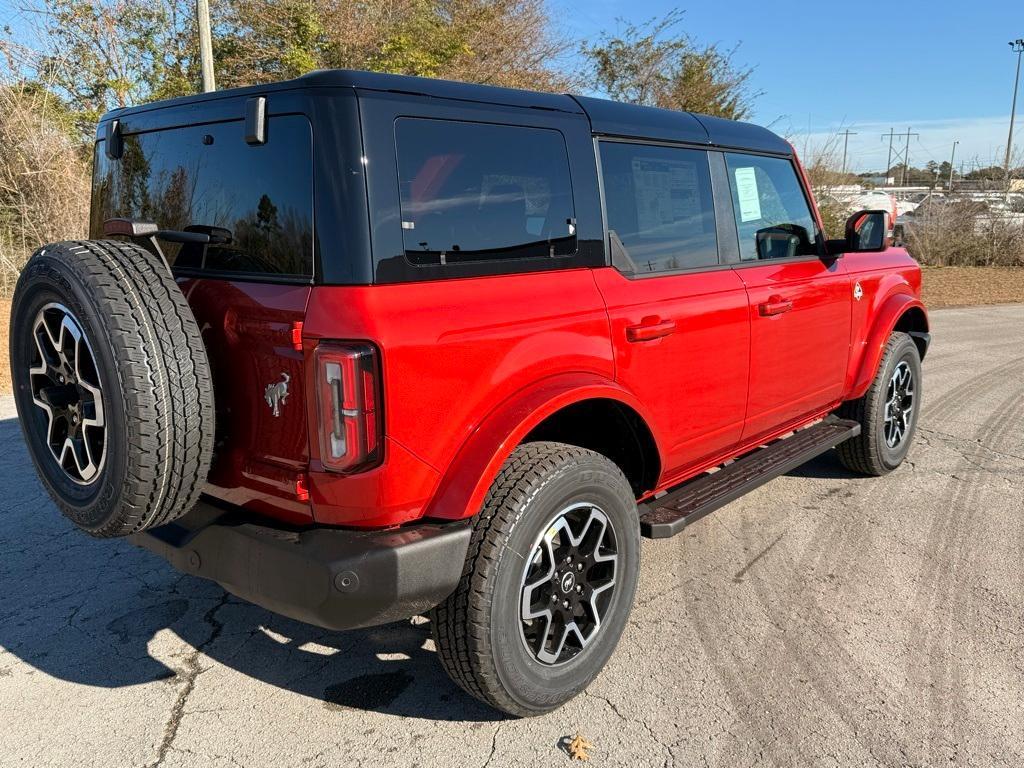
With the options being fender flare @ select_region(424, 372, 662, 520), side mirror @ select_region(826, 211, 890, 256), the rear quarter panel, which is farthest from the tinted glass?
side mirror @ select_region(826, 211, 890, 256)

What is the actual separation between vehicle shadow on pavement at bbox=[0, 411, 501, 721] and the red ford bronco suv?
1.62 feet

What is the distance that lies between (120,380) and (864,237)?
147 inches

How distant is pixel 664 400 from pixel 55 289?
2.13 meters

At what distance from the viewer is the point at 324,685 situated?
9.37ft

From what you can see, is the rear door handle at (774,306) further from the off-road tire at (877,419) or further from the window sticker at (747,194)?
the off-road tire at (877,419)

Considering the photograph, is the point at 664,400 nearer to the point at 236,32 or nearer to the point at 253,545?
the point at 253,545

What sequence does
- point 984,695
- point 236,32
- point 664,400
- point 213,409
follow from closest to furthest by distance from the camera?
point 213,409 < point 984,695 < point 664,400 < point 236,32

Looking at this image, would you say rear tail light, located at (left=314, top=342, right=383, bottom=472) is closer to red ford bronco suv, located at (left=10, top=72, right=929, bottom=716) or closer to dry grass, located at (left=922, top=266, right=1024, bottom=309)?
red ford bronco suv, located at (left=10, top=72, right=929, bottom=716)

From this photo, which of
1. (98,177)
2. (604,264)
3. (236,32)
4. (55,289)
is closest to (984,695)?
(604,264)

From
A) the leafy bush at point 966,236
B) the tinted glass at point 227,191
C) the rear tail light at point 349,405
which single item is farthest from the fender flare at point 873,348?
the leafy bush at point 966,236

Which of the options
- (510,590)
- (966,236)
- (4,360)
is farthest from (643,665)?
(966,236)

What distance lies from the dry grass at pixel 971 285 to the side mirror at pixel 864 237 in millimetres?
10314

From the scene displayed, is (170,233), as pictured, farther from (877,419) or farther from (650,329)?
(877,419)

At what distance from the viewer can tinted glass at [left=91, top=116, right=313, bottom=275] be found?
2.28 metres
